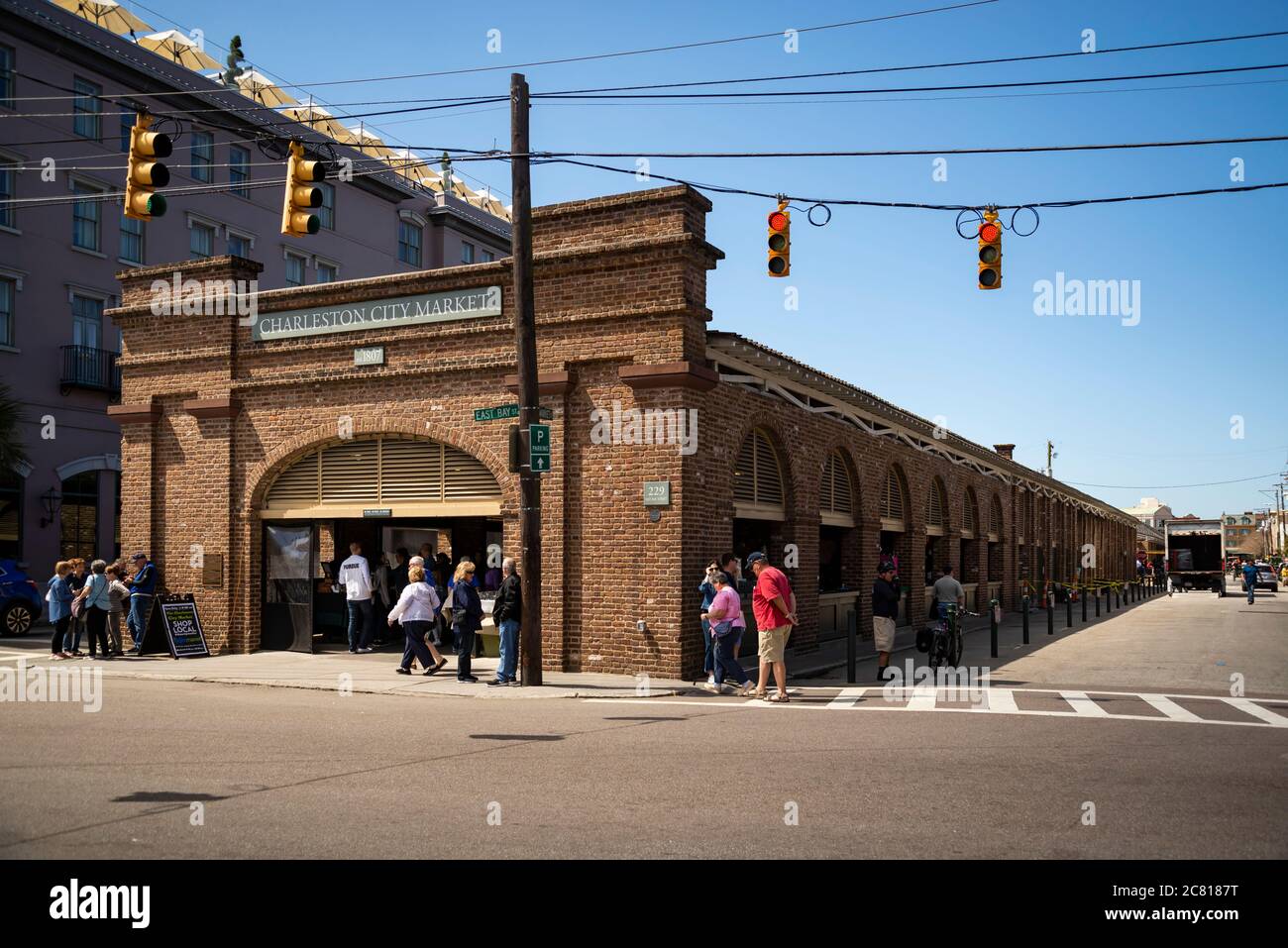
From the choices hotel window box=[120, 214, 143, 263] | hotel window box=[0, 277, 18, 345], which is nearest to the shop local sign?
hotel window box=[0, 277, 18, 345]

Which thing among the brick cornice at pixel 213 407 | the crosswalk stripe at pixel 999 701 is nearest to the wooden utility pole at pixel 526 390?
the crosswalk stripe at pixel 999 701

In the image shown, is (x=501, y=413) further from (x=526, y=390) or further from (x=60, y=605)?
(x=60, y=605)

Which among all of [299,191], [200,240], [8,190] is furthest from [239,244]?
[299,191]

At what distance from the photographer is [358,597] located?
61.0 feet

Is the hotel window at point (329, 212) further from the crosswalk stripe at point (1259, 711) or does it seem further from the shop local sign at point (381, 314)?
the crosswalk stripe at point (1259, 711)

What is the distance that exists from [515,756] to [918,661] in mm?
11435

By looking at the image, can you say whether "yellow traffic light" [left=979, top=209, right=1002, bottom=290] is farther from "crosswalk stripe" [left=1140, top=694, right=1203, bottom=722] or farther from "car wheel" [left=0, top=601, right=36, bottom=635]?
"car wheel" [left=0, top=601, right=36, bottom=635]

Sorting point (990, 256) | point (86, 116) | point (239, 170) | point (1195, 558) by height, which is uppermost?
point (239, 170)

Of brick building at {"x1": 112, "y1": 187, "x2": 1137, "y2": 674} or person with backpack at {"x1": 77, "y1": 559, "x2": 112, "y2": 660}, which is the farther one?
person with backpack at {"x1": 77, "y1": 559, "x2": 112, "y2": 660}

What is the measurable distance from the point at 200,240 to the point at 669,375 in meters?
26.2

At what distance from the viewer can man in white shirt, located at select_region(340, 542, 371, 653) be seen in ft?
60.3

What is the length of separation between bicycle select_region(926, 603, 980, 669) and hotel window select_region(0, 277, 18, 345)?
26222mm
